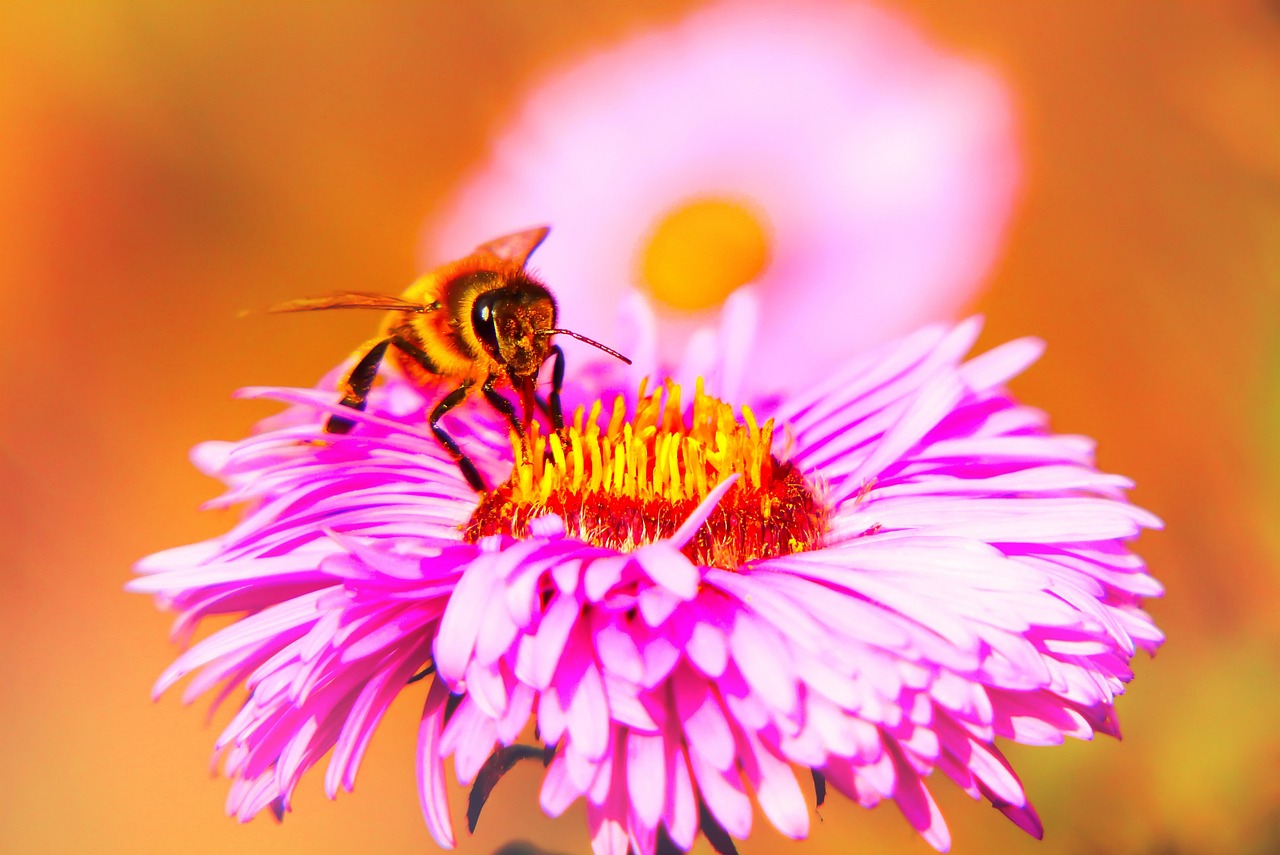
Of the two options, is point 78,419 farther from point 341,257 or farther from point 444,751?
point 444,751

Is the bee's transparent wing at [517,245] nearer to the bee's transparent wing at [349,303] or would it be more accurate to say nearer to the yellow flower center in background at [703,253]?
the bee's transparent wing at [349,303]

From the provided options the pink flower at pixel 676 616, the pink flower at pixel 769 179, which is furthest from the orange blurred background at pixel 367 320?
the pink flower at pixel 676 616

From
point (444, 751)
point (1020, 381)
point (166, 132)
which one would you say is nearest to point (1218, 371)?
point (1020, 381)

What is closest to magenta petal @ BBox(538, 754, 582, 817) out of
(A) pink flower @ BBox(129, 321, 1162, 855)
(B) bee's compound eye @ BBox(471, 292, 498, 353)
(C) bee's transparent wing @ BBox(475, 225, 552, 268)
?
(A) pink flower @ BBox(129, 321, 1162, 855)

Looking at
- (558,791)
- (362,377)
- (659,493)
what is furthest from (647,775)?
(362,377)

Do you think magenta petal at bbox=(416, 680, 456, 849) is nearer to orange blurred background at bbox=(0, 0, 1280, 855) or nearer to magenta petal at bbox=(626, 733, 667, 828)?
magenta petal at bbox=(626, 733, 667, 828)
